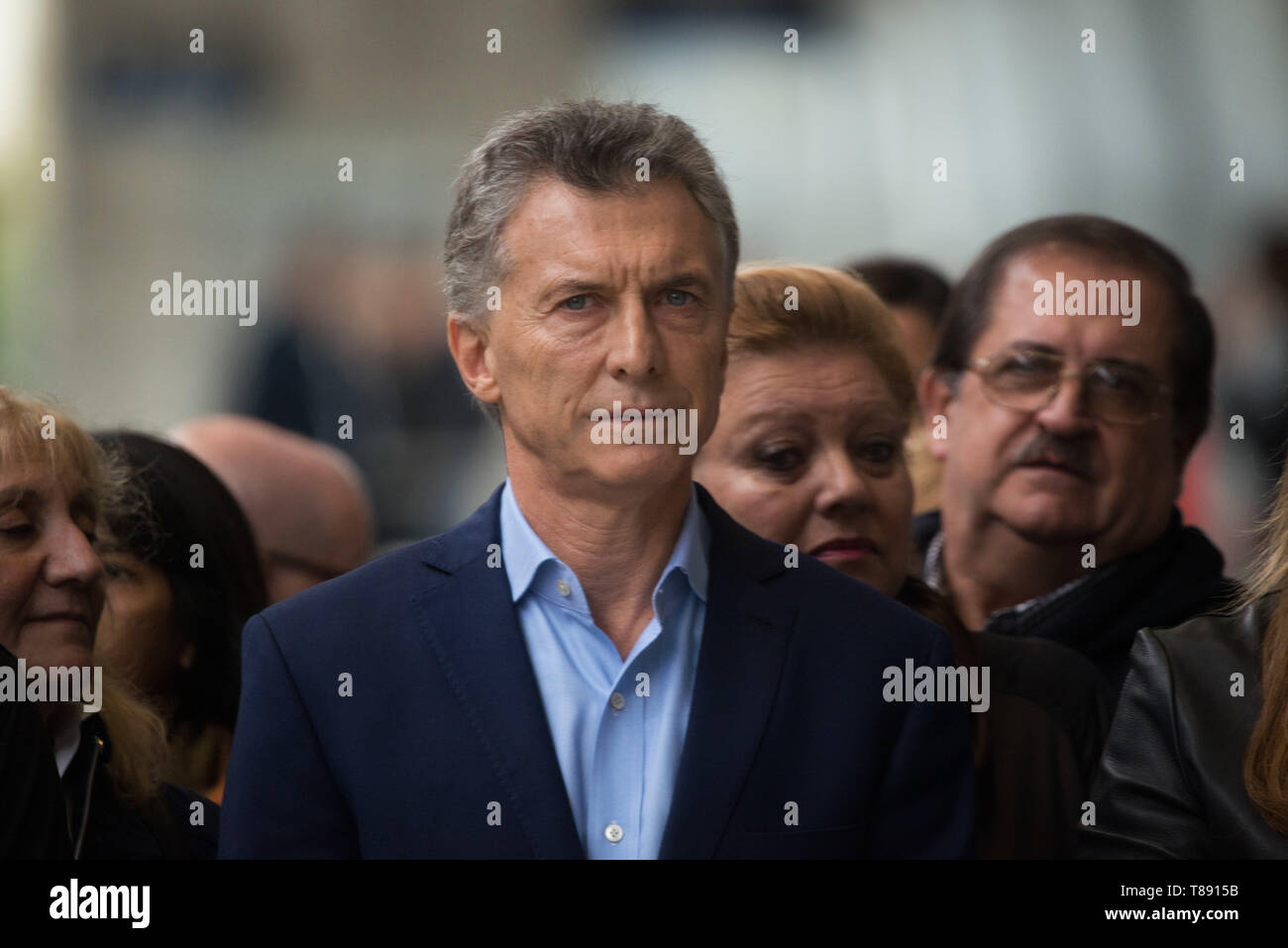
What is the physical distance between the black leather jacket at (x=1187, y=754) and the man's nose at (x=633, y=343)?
0.68 m

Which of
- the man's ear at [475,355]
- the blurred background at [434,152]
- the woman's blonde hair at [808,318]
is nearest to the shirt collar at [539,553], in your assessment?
the man's ear at [475,355]

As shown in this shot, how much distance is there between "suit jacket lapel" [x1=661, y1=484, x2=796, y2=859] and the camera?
69.4 inches

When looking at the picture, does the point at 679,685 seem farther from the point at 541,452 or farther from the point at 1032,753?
the point at 1032,753

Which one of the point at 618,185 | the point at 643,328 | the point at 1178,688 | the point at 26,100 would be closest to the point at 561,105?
the point at 618,185

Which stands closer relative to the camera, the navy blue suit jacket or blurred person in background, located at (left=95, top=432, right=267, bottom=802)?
the navy blue suit jacket

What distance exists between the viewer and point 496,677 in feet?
5.88

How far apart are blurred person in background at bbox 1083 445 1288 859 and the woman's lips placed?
1.76ft

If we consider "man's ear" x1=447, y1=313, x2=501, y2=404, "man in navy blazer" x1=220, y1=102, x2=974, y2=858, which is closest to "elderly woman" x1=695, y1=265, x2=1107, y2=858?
"man in navy blazer" x1=220, y1=102, x2=974, y2=858

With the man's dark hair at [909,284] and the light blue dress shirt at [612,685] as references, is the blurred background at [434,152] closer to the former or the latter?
the man's dark hair at [909,284]

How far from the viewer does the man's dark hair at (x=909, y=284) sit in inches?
139

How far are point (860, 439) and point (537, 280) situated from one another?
0.79 meters

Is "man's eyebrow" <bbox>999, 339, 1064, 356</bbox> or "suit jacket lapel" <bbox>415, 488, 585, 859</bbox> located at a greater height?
"man's eyebrow" <bbox>999, 339, 1064, 356</bbox>

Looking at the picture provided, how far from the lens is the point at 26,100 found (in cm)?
483

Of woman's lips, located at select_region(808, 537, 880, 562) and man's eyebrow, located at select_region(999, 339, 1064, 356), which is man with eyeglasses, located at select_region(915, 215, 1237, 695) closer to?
man's eyebrow, located at select_region(999, 339, 1064, 356)
